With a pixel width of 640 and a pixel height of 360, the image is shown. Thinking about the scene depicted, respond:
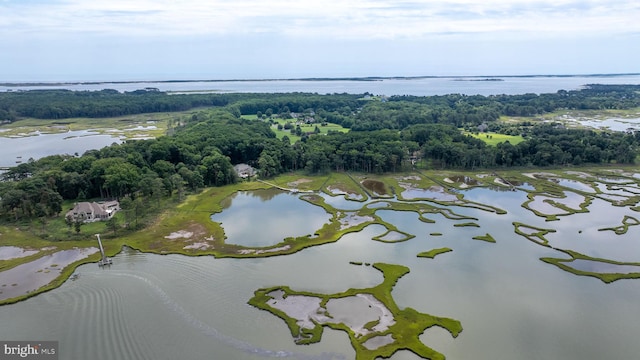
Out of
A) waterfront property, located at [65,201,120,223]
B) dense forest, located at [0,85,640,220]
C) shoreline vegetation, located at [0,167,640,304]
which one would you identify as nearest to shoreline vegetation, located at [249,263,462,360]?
shoreline vegetation, located at [0,167,640,304]

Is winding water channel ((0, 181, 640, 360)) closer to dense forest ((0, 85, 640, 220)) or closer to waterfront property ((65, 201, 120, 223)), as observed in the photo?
waterfront property ((65, 201, 120, 223))

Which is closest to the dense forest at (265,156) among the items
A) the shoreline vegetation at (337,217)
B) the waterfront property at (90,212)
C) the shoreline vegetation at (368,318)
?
the waterfront property at (90,212)

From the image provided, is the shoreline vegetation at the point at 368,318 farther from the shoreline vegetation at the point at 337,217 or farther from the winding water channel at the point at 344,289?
the shoreline vegetation at the point at 337,217

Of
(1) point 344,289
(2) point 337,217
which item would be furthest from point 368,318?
(2) point 337,217

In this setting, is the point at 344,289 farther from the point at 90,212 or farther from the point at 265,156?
the point at 265,156

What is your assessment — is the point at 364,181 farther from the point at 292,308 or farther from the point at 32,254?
the point at 32,254

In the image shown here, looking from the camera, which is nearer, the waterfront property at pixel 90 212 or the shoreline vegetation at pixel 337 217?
the shoreline vegetation at pixel 337 217

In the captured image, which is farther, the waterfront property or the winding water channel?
the waterfront property

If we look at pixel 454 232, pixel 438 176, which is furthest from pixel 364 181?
pixel 454 232

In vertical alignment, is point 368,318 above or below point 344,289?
below
